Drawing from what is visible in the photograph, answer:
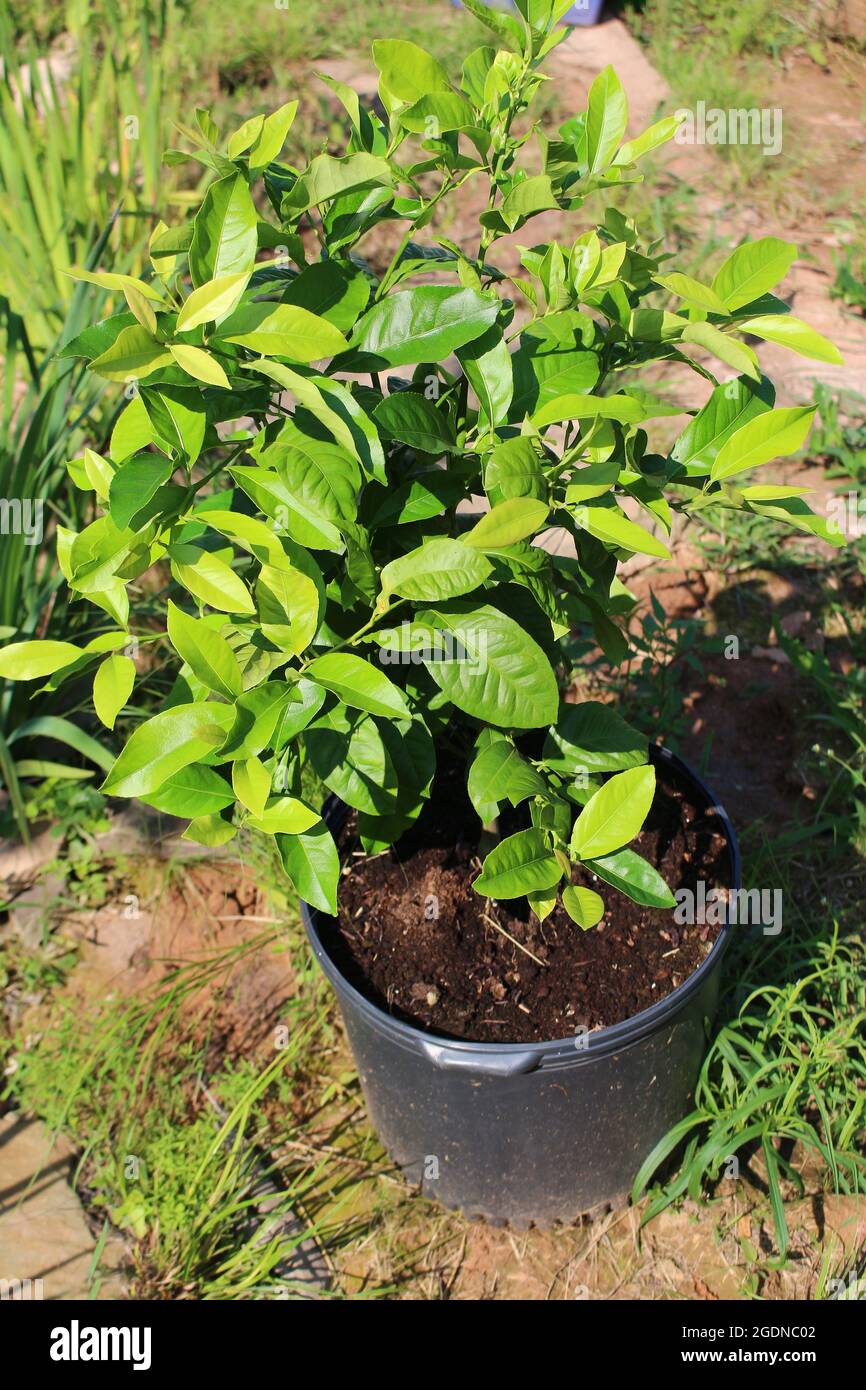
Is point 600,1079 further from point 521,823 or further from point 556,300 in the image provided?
point 556,300

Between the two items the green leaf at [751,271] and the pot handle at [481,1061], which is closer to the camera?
the green leaf at [751,271]

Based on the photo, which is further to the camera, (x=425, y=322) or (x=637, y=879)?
(x=637, y=879)

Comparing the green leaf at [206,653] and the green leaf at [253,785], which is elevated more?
the green leaf at [206,653]

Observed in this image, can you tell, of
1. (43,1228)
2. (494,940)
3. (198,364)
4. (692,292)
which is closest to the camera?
(198,364)

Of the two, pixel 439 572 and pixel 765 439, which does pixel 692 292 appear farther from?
pixel 439 572

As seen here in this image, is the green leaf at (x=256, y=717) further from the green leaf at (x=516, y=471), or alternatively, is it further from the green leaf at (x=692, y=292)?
the green leaf at (x=692, y=292)

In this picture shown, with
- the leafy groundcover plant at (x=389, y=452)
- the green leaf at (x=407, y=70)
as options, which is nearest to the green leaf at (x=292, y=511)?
the leafy groundcover plant at (x=389, y=452)

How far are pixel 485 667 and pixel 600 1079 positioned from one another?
Result: 2.16 feet

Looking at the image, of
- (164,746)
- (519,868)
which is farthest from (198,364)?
(519,868)

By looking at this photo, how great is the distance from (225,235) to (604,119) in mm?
434

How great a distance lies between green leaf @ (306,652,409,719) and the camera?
1.07m

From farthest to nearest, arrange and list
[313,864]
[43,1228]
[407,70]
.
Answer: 1. [43,1228]
2. [313,864]
3. [407,70]

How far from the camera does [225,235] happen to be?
40.6 inches

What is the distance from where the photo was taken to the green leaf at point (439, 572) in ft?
3.45
